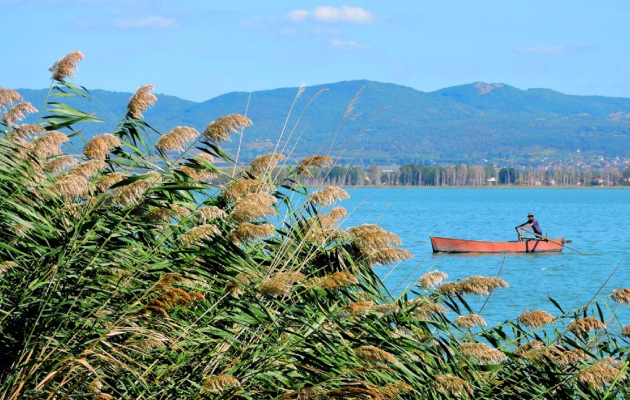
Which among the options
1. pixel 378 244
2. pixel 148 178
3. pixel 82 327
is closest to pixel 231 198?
pixel 148 178

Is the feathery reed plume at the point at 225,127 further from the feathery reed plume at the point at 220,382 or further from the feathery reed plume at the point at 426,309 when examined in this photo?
the feathery reed plume at the point at 220,382

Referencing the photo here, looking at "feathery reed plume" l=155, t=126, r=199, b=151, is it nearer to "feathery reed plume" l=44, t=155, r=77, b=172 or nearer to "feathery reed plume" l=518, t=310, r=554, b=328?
"feathery reed plume" l=44, t=155, r=77, b=172

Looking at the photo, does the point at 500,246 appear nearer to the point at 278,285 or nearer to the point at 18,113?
the point at 18,113

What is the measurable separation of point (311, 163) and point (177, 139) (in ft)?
3.35

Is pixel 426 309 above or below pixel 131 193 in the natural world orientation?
below

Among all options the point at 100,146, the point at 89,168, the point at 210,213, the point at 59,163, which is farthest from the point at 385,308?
the point at 59,163

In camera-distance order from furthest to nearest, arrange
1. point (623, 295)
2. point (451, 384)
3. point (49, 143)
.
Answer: point (49, 143), point (623, 295), point (451, 384)

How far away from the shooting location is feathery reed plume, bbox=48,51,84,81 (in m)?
6.39

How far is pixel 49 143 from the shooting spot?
5.66 m

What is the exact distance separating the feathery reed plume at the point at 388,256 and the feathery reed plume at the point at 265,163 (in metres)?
1.07

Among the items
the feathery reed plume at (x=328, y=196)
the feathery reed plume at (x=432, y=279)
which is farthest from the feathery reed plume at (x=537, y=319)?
the feathery reed plume at (x=328, y=196)

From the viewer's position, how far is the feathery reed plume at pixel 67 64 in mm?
6387

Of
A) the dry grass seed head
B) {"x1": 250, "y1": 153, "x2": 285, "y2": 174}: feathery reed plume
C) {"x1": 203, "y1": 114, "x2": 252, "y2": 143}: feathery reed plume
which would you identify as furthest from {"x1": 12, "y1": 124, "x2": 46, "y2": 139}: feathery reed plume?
{"x1": 203, "y1": 114, "x2": 252, "y2": 143}: feathery reed plume

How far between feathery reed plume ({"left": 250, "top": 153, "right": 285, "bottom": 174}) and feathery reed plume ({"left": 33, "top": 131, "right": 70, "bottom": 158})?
1269mm
